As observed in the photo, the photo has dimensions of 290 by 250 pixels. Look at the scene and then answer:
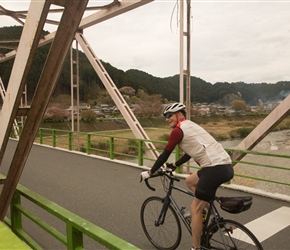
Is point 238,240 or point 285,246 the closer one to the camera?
point 238,240

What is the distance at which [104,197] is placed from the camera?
19.2ft

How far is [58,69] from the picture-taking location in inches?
90.9

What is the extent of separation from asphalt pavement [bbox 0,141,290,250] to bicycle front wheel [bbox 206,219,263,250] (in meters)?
1.01

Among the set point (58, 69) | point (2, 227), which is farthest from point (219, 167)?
point (2, 227)

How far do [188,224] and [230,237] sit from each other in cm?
56

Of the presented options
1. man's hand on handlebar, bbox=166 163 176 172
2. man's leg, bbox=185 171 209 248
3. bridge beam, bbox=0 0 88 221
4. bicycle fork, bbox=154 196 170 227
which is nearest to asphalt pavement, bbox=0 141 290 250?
bicycle fork, bbox=154 196 170 227

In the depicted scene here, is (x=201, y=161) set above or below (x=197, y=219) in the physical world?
above

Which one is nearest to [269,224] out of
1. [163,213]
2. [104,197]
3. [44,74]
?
[163,213]

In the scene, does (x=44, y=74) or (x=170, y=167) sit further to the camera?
(x=170, y=167)

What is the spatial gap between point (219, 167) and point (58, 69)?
1.68m

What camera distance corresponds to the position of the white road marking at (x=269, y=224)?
4021 millimetres

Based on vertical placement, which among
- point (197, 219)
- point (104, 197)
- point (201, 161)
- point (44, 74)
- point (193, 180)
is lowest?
point (104, 197)

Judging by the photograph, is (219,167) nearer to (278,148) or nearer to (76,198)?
(76,198)

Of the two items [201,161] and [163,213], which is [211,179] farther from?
[163,213]
